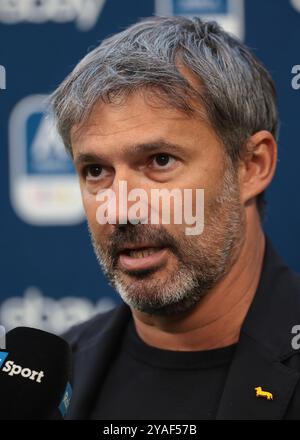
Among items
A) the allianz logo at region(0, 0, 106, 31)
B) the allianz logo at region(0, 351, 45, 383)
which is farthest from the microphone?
the allianz logo at region(0, 0, 106, 31)

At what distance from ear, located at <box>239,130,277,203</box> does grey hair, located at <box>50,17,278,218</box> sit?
0.07 feet

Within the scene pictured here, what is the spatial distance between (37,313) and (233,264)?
722 mm

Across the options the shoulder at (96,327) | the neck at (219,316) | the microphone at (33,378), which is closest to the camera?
the microphone at (33,378)

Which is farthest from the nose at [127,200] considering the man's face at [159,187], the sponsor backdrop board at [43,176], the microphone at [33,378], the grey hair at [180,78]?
the sponsor backdrop board at [43,176]

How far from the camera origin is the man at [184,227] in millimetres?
1309

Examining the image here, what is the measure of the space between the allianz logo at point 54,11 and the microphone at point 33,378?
1.03 metres

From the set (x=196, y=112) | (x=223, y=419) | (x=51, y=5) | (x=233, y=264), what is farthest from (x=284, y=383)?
(x=51, y=5)

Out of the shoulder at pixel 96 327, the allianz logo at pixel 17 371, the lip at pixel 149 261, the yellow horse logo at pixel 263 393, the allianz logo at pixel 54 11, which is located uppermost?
the allianz logo at pixel 54 11

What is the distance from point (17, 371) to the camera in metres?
1.05

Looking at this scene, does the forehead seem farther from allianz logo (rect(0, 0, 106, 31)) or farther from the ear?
allianz logo (rect(0, 0, 106, 31))

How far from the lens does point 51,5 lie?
188 cm

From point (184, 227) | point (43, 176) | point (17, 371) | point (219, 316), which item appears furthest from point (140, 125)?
point (43, 176)

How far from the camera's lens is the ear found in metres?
1.44

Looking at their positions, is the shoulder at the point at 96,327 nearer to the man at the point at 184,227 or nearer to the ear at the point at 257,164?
the man at the point at 184,227
